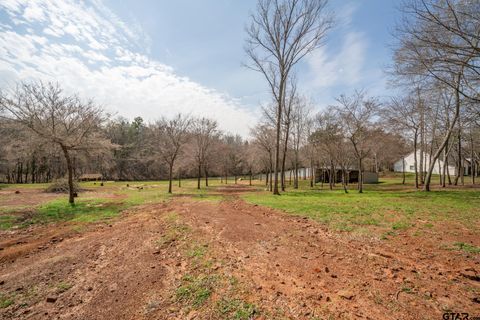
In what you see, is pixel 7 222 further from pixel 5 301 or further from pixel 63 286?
pixel 63 286

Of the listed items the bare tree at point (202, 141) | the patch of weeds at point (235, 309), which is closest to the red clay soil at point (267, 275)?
Result: the patch of weeds at point (235, 309)

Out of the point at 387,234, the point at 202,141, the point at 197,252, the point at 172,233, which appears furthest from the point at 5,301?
the point at 202,141

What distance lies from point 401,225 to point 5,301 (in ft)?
33.0

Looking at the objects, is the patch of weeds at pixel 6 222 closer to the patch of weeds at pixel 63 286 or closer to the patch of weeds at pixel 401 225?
the patch of weeds at pixel 63 286

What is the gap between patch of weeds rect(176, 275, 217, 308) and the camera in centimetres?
356

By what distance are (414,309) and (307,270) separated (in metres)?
1.69

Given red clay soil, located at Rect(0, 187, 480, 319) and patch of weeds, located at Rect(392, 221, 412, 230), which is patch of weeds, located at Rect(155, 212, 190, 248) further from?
patch of weeds, located at Rect(392, 221, 412, 230)

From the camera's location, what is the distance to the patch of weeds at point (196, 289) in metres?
3.56

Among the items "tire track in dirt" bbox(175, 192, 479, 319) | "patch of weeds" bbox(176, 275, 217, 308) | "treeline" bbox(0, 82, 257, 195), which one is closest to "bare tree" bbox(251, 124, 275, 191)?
"treeline" bbox(0, 82, 257, 195)

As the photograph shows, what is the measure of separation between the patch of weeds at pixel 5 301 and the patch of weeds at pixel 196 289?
2909 mm

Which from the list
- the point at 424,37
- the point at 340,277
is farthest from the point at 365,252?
the point at 424,37

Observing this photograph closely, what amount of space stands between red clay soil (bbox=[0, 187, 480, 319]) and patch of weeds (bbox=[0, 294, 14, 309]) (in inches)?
3.9

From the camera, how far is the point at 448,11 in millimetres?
7641

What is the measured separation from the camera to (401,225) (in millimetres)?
7223
